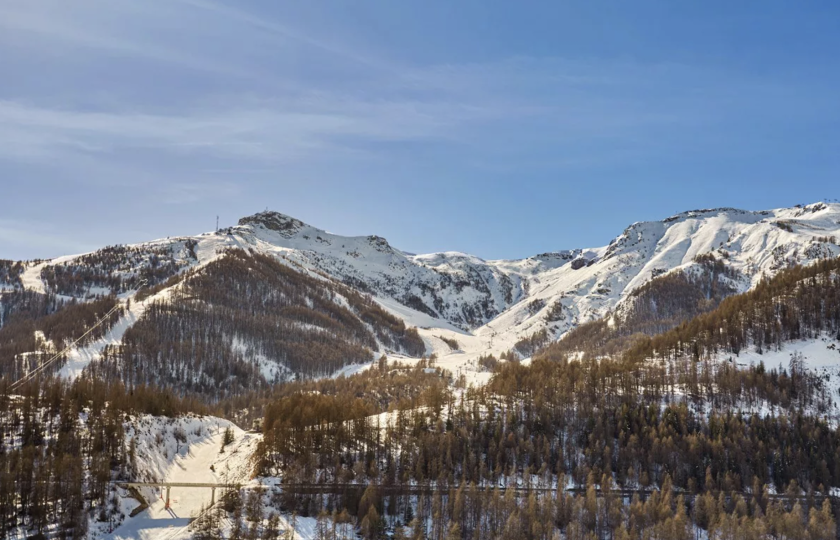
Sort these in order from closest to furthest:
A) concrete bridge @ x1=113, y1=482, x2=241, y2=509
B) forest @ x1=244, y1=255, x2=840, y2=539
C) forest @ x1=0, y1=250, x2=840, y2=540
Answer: concrete bridge @ x1=113, y1=482, x2=241, y2=509 → forest @ x1=0, y1=250, x2=840, y2=540 → forest @ x1=244, y1=255, x2=840, y2=539

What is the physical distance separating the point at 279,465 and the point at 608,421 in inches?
3781

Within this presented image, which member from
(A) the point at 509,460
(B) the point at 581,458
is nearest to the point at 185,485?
(A) the point at 509,460

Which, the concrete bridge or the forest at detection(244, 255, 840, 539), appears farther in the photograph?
the forest at detection(244, 255, 840, 539)

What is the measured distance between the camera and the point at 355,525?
118 m

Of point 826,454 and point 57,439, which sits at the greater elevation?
point 57,439

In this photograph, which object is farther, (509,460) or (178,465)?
(509,460)

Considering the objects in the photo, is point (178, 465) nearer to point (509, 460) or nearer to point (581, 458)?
point (509, 460)

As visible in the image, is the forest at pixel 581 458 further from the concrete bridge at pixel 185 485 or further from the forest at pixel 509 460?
the concrete bridge at pixel 185 485

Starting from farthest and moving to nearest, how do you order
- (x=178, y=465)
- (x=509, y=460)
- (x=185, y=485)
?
(x=509, y=460)
(x=178, y=465)
(x=185, y=485)

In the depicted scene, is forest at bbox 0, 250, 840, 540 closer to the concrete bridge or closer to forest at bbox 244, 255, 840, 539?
forest at bbox 244, 255, 840, 539

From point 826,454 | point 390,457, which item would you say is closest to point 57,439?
point 390,457

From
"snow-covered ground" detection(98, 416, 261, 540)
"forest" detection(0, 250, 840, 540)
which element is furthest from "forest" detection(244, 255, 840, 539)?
"snow-covered ground" detection(98, 416, 261, 540)

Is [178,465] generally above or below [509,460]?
above

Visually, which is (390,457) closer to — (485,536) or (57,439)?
(485,536)
